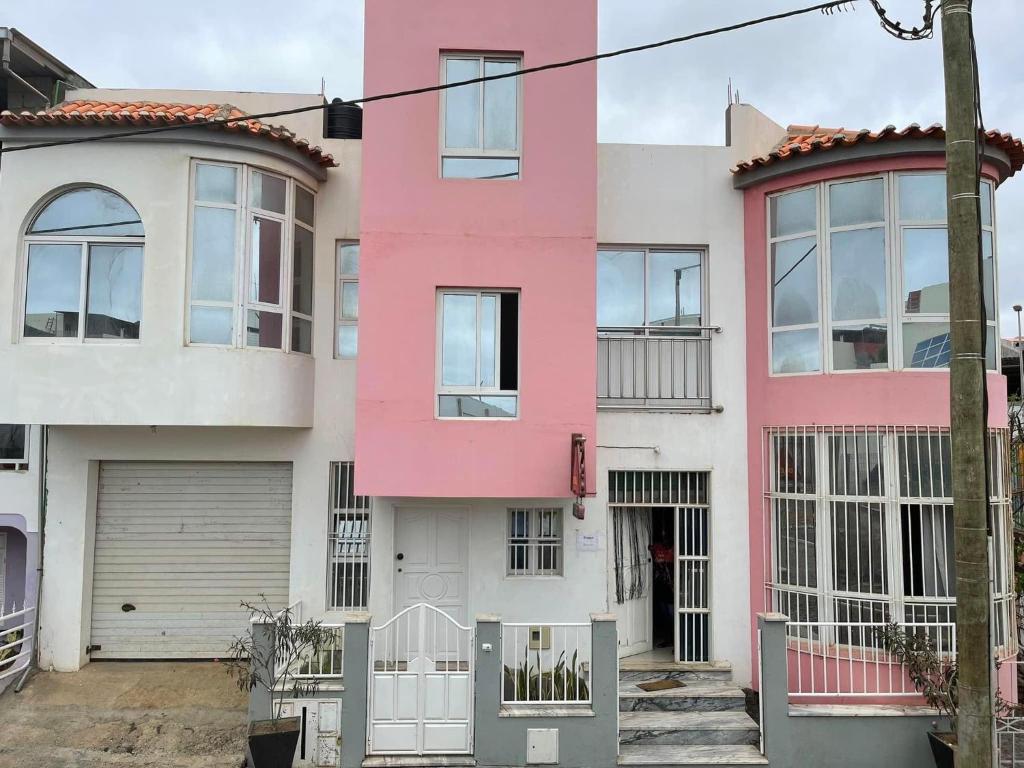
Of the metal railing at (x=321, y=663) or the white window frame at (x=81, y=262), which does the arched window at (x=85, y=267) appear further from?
the metal railing at (x=321, y=663)

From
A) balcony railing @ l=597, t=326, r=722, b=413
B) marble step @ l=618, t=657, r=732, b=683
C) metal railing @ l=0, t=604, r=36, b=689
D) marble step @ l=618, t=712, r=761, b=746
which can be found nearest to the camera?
marble step @ l=618, t=712, r=761, b=746

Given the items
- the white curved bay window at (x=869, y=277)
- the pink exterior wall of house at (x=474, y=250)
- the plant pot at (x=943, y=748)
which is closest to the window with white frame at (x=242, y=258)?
the pink exterior wall of house at (x=474, y=250)

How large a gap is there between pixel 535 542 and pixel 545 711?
92.7 inches

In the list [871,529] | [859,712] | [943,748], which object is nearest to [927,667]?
[943,748]

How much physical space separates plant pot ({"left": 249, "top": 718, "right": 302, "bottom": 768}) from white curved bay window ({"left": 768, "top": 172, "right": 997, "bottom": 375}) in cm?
681

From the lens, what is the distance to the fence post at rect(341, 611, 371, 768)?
653cm

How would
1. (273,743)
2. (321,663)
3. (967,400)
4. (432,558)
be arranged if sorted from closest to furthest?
1. (967,400)
2. (273,743)
3. (321,663)
4. (432,558)

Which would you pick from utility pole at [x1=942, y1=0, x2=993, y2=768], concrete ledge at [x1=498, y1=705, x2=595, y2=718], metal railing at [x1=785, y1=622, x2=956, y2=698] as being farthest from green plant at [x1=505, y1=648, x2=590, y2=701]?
utility pole at [x1=942, y1=0, x2=993, y2=768]

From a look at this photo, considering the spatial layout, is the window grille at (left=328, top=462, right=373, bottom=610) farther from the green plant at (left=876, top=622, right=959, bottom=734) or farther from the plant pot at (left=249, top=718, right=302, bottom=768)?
the green plant at (left=876, top=622, right=959, bottom=734)

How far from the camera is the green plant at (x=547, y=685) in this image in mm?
6746

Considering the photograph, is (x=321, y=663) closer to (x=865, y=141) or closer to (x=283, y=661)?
(x=283, y=661)

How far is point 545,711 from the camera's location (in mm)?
6566

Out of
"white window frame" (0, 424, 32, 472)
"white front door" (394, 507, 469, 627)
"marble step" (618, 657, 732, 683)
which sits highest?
"white window frame" (0, 424, 32, 472)

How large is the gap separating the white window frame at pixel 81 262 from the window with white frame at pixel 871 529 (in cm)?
807
